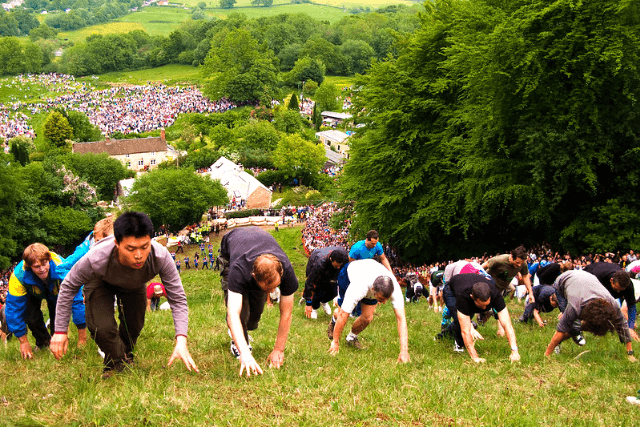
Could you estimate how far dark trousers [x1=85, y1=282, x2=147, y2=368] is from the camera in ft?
18.2

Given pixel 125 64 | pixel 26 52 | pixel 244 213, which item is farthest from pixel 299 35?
pixel 244 213

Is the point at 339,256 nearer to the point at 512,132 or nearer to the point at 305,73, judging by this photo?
the point at 512,132

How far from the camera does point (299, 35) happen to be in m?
175

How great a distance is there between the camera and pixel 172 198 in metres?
47.2

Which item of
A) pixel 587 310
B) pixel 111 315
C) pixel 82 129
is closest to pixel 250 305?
pixel 111 315

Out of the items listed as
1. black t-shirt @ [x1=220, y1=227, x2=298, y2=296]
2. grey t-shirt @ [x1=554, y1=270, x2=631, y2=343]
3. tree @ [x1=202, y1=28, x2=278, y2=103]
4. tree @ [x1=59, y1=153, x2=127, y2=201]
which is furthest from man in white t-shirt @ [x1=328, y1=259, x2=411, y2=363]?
tree @ [x1=202, y1=28, x2=278, y2=103]

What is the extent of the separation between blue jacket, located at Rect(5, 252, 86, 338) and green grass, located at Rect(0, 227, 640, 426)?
16.7 inches

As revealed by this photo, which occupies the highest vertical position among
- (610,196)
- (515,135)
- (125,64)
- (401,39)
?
(401,39)

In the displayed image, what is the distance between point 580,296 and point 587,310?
427 millimetres

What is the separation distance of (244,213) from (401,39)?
32357 millimetres

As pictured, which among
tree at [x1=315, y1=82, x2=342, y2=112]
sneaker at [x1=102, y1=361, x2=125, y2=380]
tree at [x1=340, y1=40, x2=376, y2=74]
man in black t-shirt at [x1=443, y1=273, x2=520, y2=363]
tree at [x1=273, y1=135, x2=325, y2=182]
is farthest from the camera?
tree at [x1=340, y1=40, x2=376, y2=74]

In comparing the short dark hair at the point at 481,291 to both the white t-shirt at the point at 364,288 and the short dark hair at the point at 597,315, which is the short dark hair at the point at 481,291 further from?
the short dark hair at the point at 597,315

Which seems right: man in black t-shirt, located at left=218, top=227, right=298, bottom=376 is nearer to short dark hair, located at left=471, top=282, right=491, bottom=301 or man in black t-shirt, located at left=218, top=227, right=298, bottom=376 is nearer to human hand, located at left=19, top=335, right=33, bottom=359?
short dark hair, located at left=471, top=282, right=491, bottom=301

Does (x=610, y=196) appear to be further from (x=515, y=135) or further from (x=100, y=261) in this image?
(x=100, y=261)
